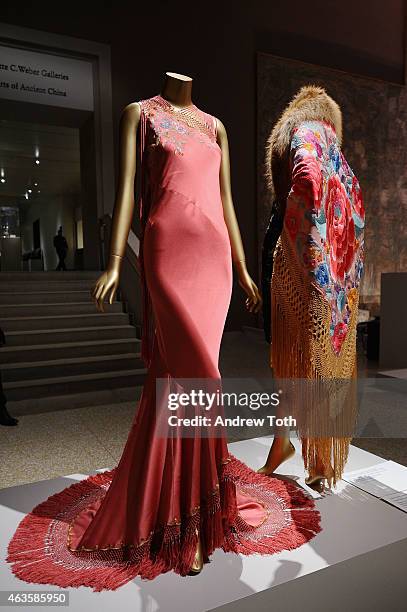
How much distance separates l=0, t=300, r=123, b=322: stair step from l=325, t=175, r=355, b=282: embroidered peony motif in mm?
4342

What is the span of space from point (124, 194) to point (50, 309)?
15.1 feet

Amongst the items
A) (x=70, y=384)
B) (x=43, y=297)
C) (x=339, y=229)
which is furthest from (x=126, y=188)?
(x=43, y=297)

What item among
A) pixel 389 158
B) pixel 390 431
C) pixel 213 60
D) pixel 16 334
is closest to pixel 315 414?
pixel 390 431

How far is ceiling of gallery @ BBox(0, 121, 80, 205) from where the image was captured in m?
10.9

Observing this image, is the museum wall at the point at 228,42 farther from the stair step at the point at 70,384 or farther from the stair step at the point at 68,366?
the stair step at the point at 70,384

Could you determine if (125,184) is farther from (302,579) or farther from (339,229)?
(302,579)

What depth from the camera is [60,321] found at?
5789 mm

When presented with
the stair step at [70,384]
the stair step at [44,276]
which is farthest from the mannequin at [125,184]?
the stair step at [44,276]

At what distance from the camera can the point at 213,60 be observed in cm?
834

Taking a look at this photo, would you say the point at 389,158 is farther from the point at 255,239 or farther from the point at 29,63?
the point at 29,63

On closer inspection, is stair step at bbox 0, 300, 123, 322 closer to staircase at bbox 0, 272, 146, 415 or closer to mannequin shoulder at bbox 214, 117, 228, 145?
staircase at bbox 0, 272, 146, 415

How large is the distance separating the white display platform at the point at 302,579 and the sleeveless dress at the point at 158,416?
0.06m

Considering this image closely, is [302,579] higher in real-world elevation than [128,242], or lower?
lower

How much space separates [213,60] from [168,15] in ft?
3.40
